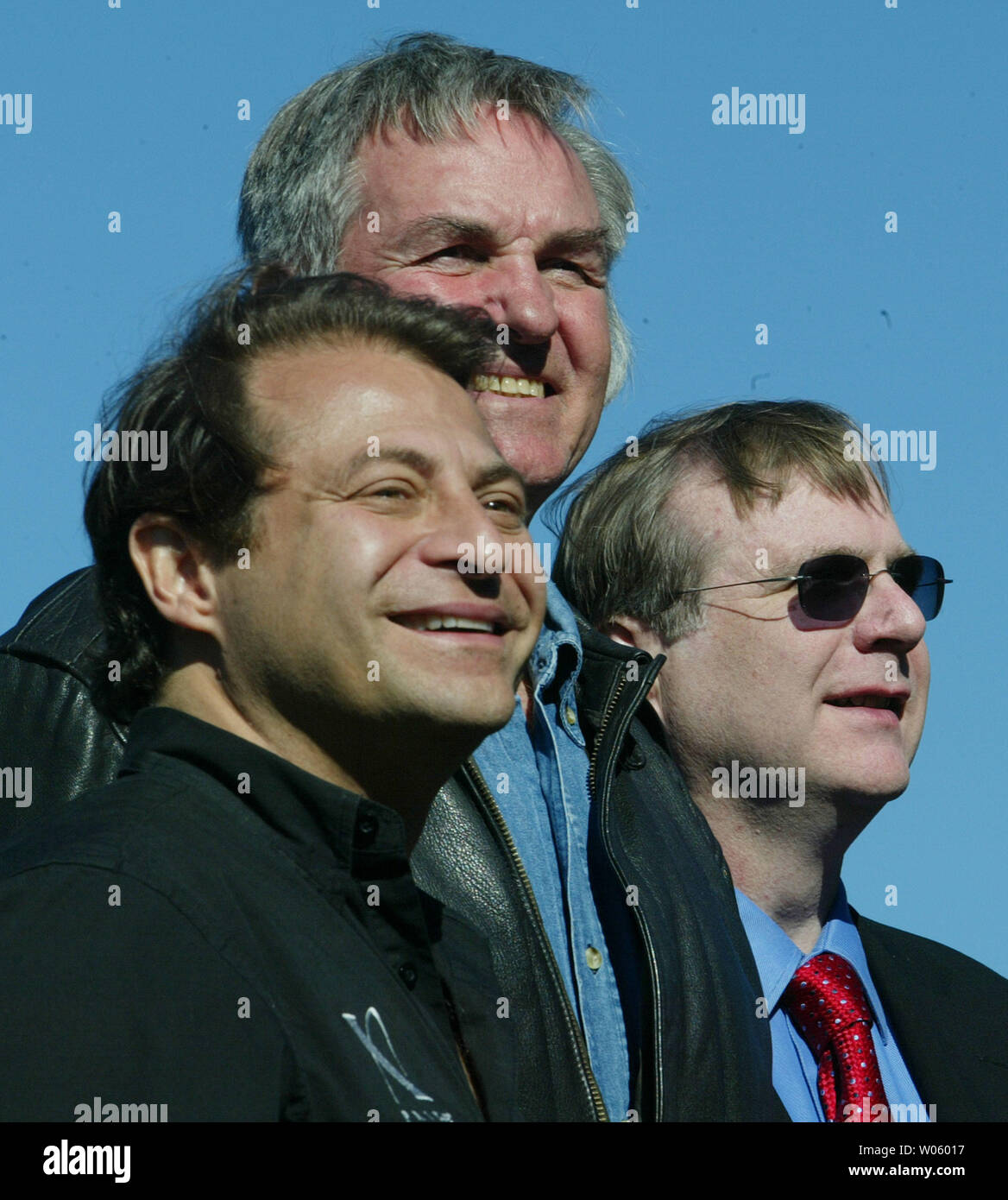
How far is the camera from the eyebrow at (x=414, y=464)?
287 centimetres

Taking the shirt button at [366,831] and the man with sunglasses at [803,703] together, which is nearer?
the shirt button at [366,831]

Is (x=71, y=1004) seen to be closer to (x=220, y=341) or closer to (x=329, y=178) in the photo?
(x=220, y=341)

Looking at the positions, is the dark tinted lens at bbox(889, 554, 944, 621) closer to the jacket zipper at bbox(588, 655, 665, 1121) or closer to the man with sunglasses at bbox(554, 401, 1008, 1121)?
the man with sunglasses at bbox(554, 401, 1008, 1121)

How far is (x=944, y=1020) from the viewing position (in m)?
4.63

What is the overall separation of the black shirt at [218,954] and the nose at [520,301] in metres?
1.80

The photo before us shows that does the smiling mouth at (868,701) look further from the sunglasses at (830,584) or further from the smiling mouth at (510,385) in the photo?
the smiling mouth at (510,385)

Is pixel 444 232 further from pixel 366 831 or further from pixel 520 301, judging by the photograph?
pixel 366 831

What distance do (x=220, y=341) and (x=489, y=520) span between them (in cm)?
57

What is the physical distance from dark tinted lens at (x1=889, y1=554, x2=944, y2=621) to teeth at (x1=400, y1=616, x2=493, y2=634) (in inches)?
82.2

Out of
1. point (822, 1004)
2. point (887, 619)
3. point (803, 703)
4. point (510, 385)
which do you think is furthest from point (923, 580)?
point (510, 385)

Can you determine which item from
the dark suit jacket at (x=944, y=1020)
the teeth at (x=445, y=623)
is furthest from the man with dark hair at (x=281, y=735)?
the dark suit jacket at (x=944, y=1020)

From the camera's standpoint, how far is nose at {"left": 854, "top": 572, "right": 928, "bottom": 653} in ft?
15.1

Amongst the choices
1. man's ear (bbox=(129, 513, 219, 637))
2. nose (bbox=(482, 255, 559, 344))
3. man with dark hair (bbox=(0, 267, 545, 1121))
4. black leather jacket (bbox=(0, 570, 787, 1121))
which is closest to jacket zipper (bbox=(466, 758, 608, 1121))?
black leather jacket (bbox=(0, 570, 787, 1121))
